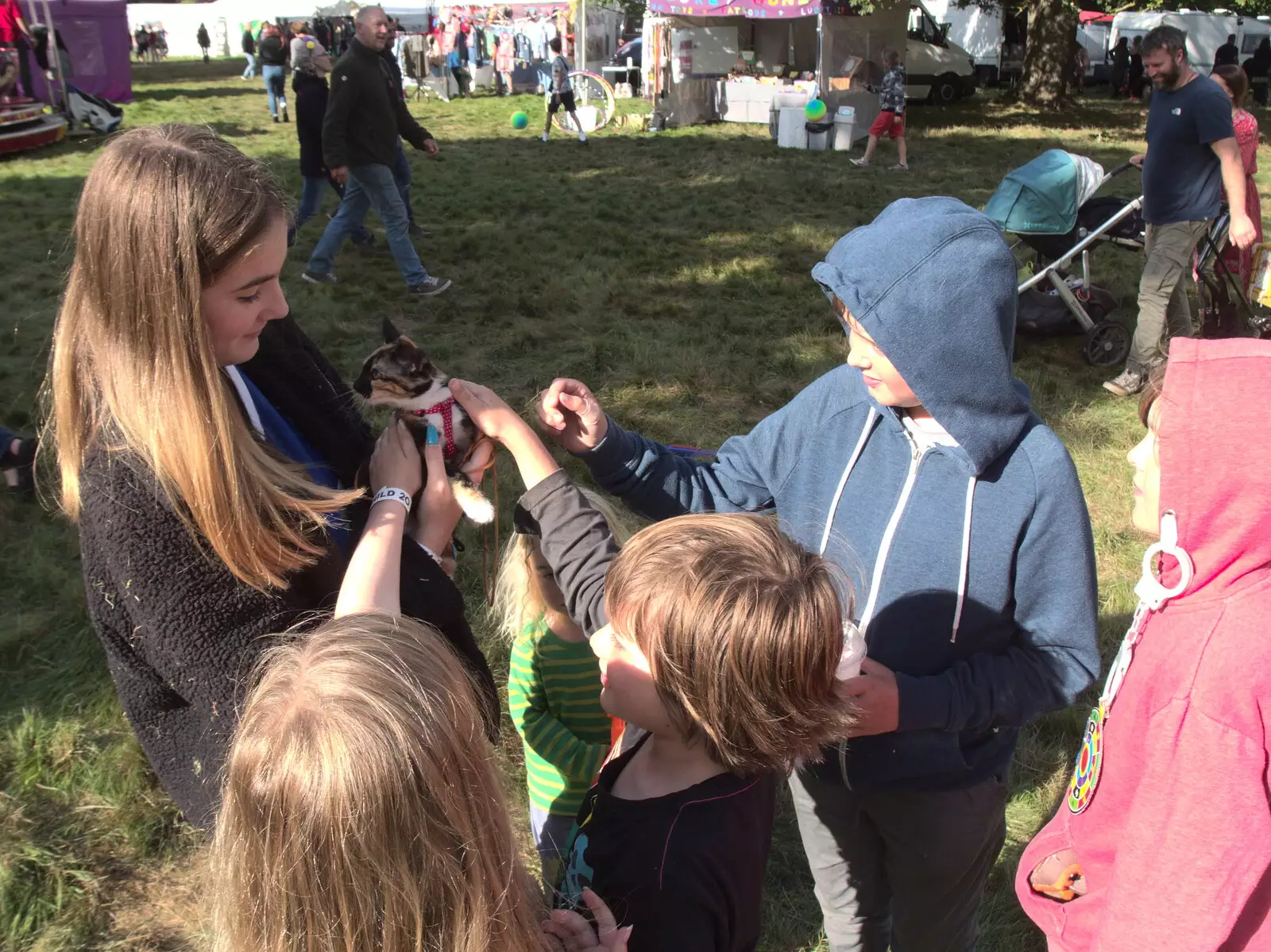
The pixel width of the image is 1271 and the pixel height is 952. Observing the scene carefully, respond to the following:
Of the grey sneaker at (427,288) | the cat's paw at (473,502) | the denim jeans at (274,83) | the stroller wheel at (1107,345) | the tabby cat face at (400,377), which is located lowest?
the stroller wheel at (1107,345)

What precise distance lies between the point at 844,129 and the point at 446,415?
529 inches

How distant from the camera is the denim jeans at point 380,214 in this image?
6758 mm

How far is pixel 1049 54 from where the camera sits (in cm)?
1909

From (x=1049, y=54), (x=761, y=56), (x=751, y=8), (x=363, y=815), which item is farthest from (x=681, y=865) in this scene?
(x=1049, y=54)

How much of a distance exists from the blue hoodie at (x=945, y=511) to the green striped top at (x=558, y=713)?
1.70 ft

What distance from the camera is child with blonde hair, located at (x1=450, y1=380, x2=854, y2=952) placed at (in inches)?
50.6

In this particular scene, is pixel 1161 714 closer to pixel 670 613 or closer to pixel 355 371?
pixel 670 613

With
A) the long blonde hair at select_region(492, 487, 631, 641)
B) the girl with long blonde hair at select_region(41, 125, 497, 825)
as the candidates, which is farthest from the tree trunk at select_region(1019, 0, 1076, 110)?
the girl with long blonde hair at select_region(41, 125, 497, 825)

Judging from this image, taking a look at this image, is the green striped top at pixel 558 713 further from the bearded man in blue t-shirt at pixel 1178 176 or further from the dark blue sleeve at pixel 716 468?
the bearded man in blue t-shirt at pixel 1178 176

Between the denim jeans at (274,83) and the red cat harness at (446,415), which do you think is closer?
→ the red cat harness at (446,415)

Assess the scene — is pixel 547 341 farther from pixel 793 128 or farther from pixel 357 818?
pixel 793 128

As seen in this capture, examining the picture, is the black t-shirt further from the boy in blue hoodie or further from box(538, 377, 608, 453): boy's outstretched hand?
box(538, 377, 608, 453): boy's outstretched hand

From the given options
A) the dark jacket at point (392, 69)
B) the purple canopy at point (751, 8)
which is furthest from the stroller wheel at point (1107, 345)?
the purple canopy at point (751, 8)

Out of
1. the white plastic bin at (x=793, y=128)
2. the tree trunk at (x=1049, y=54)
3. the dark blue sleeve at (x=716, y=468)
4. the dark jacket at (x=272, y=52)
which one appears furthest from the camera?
the tree trunk at (x=1049, y=54)
